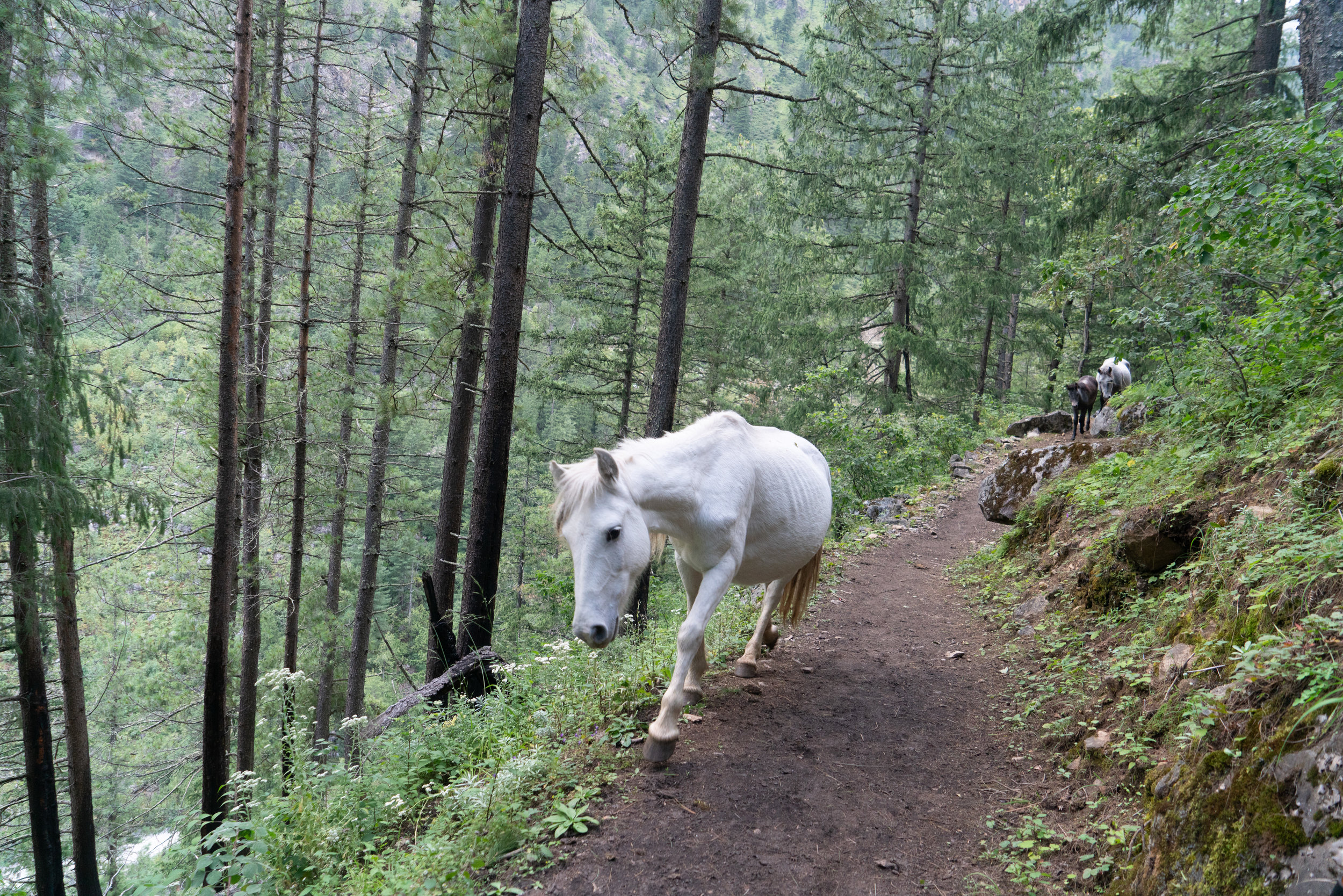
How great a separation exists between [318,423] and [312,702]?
10.3 metres

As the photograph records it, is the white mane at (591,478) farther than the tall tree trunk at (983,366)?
No

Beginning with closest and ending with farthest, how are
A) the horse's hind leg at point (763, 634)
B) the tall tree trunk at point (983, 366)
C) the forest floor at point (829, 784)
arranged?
the forest floor at point (829, 784) < the horse's hind leg at point (763, 634) < the tall tree trunk at point (983, 366)

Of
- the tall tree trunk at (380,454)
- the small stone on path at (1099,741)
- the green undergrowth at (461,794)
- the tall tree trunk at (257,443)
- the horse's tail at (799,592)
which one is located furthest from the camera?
the tall tree trunk at (380,454)

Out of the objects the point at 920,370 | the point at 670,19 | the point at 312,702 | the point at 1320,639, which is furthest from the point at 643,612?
the point at 312,702

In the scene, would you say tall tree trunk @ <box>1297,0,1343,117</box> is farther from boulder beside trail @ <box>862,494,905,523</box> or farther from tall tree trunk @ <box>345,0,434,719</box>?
tall tree trunk @ <box>345,0,434,719</box>

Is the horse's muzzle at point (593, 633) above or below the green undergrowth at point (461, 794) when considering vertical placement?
above

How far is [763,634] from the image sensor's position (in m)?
5.65

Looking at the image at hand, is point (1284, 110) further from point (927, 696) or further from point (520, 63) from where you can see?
point (520, 63)

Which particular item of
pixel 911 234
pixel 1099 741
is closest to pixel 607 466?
pixel 1099 741

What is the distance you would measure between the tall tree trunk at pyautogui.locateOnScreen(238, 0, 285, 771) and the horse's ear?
8703 mm

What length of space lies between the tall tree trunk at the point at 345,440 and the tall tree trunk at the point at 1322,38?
12.4 meters

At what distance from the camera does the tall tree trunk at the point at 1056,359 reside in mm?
22359

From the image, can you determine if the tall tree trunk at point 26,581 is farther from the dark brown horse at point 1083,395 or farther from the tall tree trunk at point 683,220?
the dark brown horse at point 1083,395

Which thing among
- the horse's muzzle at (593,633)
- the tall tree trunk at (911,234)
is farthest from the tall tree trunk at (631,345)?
the horse's muzzle at (593,633)
